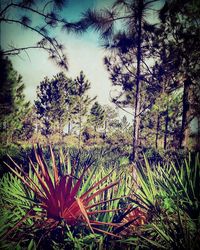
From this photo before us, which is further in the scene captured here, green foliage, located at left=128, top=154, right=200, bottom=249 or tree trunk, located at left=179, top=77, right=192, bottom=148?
tree trunk, located at left=179, top=77, right=192, bottom=148

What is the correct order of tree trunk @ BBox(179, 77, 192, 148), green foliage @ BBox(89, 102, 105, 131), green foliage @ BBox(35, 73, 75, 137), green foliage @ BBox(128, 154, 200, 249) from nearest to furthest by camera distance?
green foliage @ BBox(128, 154, 200, 249), tree trunk @ BBox(179, 77, 192, 148), green foliage @ BBox(35, 73, 75, 137), green foliage @ BBox(89, 102, 105, 131)

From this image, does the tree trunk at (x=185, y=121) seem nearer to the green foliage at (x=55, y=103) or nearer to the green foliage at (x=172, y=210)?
the green foliage at (x=172, y=210)

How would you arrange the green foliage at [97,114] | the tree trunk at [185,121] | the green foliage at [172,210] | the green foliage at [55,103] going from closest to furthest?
the green foliage at [172,210] → the tree trunk at [185,121] → the green foliage at [55,103] → the green foliage at [97,114]

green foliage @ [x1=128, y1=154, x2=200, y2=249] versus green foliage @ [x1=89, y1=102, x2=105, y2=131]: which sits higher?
green foliage @ [x1=89, y1=102, x2=105, y2=131]

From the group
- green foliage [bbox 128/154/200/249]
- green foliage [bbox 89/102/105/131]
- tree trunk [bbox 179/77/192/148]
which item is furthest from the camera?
green foliage [bbox 89/102/105/131]

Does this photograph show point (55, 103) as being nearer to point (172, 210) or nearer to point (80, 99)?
point (80, 99)

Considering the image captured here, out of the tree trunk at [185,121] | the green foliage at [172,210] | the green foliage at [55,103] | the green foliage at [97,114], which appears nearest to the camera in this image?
the green foliage at [172,210]

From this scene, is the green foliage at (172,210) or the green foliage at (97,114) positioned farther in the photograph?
the green foliage at (97,114)

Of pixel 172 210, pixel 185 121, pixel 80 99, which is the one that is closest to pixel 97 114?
pixel 80 99

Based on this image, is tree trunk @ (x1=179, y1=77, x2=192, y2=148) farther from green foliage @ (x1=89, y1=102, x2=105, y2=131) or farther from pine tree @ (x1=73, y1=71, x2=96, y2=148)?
green foliage @ (x1=89, y1=102, x2=105, y2=131)

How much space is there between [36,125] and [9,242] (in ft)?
104

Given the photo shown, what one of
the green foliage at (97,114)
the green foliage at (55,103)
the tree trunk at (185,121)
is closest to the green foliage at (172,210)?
the tree trunk at (185,121)

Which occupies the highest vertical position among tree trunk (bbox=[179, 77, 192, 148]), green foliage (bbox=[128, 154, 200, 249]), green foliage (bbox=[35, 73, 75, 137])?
green foliage (bbox=[35, 73, 75, 137])

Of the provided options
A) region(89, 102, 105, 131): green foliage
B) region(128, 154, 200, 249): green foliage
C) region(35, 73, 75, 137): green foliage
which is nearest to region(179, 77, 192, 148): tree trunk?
region(128, 154, 200, 249): green foliage
